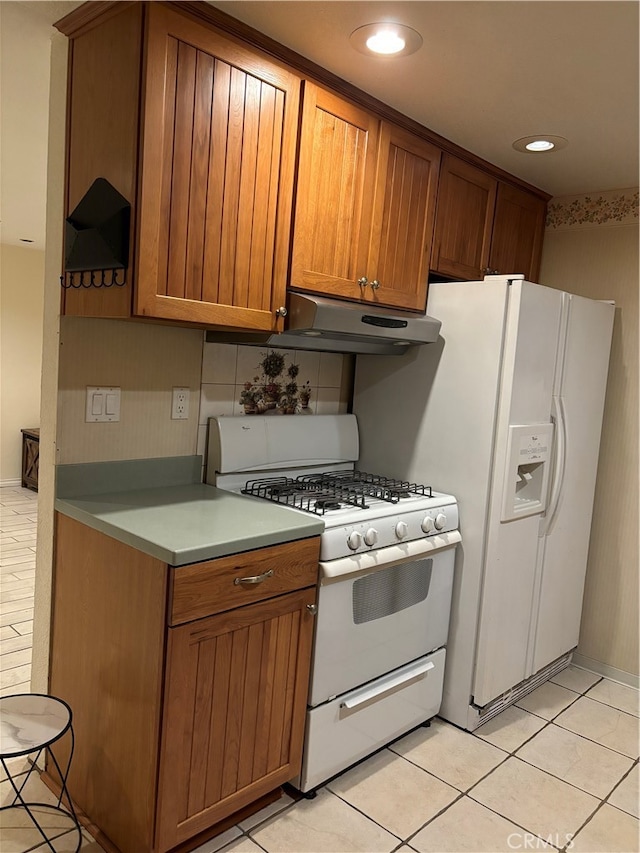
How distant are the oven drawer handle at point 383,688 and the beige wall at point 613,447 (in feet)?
3.93

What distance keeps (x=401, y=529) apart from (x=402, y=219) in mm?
1168

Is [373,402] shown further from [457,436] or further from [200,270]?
[200,270]

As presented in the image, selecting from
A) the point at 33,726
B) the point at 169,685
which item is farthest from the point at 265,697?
the point at 33,726

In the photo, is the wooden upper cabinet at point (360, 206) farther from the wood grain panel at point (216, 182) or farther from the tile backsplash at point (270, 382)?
the tile backsplash at point (270, 382)

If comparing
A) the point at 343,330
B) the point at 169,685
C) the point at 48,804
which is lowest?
the point at 48,804

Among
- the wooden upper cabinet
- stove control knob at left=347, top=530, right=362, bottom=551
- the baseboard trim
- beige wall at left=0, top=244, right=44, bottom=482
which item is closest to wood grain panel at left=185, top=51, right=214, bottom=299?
the wooden upper cabinet

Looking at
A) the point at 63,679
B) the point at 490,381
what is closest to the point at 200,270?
the point at 490,381

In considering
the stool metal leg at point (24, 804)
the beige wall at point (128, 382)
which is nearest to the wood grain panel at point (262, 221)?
the beige wall at point (128, 382)

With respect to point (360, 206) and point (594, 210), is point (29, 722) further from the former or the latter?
point (594, 210)

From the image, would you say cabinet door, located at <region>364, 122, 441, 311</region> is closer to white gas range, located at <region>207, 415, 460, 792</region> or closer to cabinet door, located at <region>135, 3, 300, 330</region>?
cabinet door, located at <region>135, 3, 300, 330</region>

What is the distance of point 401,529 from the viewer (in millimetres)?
2238

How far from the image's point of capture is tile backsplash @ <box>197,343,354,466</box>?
7.98 feet

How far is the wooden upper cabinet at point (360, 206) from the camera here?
2.12 metres

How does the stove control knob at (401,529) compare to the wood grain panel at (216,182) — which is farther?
the stove control knob at (401,529)
